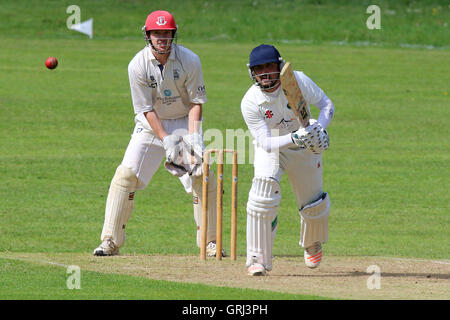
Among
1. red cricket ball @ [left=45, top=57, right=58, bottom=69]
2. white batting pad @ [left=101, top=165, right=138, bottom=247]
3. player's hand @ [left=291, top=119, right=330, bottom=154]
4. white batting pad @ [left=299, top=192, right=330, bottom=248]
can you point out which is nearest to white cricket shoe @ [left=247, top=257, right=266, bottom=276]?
white batting pad @ [left=299, top=192, right=330, bottom=248]

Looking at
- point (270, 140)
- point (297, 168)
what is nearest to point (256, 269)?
point (297, 168)

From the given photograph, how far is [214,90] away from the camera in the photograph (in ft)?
74.5

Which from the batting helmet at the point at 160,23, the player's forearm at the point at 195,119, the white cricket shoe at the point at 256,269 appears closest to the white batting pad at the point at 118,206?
the player's forearm at the point at 195,119

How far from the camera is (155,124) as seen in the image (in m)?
9.05

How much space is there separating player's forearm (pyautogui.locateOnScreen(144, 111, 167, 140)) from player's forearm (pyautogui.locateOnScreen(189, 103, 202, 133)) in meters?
0.25

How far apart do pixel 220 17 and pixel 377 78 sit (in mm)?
12884

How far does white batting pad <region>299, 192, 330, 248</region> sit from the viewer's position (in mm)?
8375

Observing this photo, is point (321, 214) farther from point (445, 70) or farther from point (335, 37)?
point (335, 37)

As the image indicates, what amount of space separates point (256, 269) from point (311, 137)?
1160mm

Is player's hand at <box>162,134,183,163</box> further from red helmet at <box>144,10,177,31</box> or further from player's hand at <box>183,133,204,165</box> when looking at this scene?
red helmet at <box>144,10,177,31</box>

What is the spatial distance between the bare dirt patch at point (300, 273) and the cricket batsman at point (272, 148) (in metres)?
0.34

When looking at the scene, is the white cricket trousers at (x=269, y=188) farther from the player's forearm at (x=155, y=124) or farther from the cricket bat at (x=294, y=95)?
the player's forearm at (x=155, y=124)

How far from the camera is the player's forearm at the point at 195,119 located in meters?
9.13
